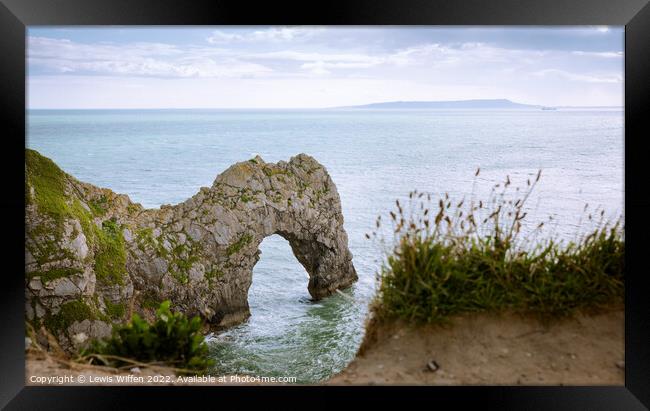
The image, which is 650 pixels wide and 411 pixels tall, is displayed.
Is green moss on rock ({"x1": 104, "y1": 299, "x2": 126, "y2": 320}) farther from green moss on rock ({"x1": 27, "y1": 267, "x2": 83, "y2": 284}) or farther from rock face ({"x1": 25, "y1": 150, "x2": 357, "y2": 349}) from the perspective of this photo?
green moss on rock ({"x1": 27, "y1": 267, "x2": 83, "y2": 284})

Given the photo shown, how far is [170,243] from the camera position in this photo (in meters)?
11.5

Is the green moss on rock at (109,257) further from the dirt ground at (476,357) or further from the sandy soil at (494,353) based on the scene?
the sandy soil at (494,353)

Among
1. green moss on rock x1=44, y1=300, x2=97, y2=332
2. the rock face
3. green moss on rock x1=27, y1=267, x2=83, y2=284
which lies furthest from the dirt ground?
green moss on rock x1=44, y1=300, x2=97, y2=332

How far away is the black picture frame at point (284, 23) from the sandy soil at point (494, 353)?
193mm

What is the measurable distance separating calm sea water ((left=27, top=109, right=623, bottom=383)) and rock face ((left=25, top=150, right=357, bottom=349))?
1.46 ft


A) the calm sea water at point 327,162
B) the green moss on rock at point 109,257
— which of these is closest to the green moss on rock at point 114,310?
the green moss on rock at point 109,257

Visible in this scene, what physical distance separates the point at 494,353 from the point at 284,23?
2781mm

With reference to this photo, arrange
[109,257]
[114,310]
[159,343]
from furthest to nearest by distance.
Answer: [109,257]
[114,310]
[159,343]

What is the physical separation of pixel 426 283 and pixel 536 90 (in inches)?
296

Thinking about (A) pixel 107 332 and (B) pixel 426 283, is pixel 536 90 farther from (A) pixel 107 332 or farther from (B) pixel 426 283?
(A) pixel 107 332

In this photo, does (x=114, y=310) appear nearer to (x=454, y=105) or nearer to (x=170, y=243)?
(x=170, y=243)

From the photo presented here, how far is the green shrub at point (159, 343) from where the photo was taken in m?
3.95

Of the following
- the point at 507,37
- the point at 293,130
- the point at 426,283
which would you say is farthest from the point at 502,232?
the point at 293,130

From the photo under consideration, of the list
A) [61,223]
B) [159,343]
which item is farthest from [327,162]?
[159,343]
